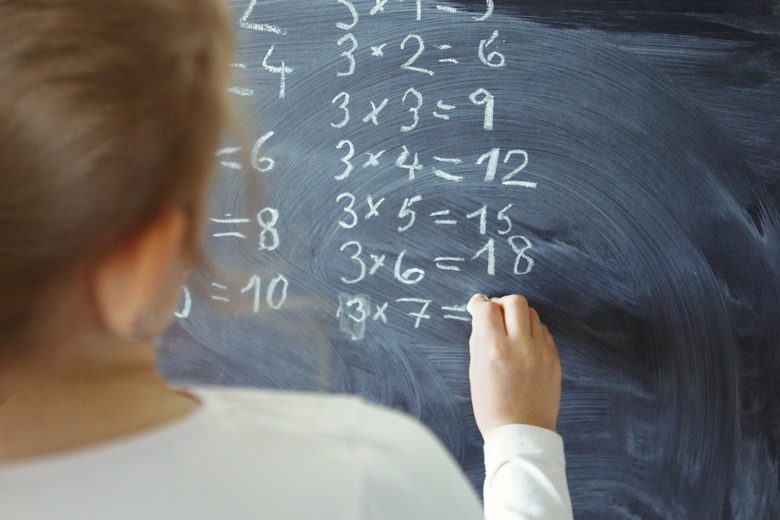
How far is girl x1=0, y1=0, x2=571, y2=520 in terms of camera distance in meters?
0.27

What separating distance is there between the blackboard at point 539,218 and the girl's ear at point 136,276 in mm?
441

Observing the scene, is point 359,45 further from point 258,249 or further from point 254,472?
point 254,472

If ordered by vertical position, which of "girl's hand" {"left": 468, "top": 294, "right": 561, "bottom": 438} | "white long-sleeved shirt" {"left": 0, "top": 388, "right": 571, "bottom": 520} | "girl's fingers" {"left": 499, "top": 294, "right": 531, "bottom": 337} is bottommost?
"girl's hand" {"left": 468, "top": 294, "right": 561, "bottom": 438}

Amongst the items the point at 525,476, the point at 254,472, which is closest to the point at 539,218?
the point at 525,476

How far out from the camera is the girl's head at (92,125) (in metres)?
0.27

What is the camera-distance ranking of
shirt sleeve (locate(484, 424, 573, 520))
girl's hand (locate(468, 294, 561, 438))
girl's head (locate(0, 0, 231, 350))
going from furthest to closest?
girl's hand (locate(468, 294, 561, 438)) < shirt sleeve (locate(484, 424, 573, 520)) < girl's head (locate(0, 0, 231, 350))

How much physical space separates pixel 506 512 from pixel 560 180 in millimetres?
409

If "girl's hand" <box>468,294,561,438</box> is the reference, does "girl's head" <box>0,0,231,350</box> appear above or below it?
above

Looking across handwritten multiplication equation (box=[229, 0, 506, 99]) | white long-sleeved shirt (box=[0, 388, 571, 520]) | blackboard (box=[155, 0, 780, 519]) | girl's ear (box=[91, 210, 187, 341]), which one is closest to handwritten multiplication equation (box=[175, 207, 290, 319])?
blackboard (box=[155, 0, 780, 519])

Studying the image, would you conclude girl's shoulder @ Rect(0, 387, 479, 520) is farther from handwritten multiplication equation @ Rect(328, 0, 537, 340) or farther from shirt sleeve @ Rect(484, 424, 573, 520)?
handwritten multiplication equation @ Rect(328, 0, 537, 340)

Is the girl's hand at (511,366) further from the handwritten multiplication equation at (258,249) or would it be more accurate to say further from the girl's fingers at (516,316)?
the handwritten multiplication equation at (258,249)

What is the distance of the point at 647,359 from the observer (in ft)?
2.52

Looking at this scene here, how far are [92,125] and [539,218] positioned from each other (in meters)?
0.59

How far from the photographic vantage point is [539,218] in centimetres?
75
